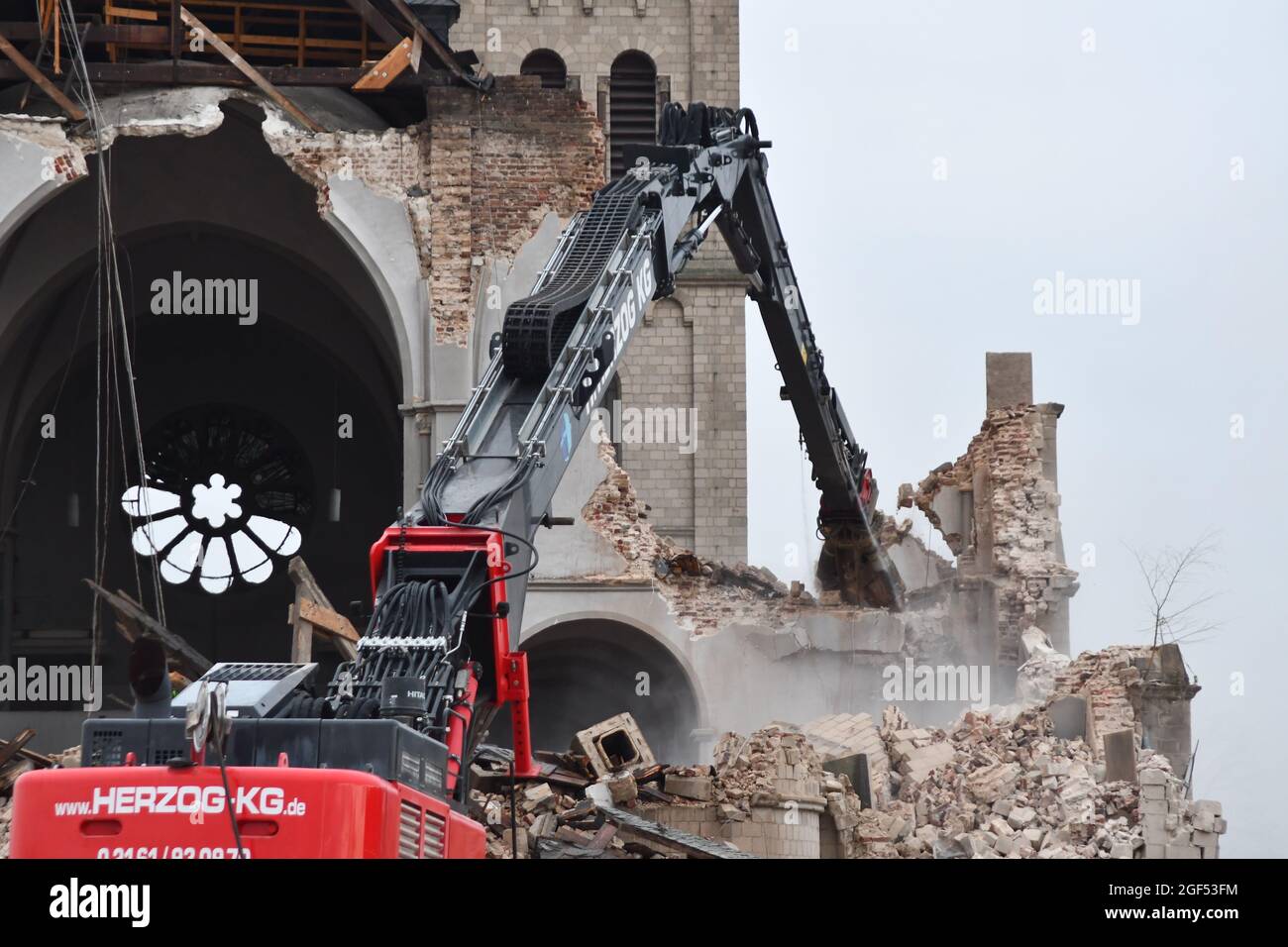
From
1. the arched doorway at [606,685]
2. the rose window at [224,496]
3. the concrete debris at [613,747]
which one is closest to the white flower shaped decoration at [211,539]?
the rose window at [224,496]

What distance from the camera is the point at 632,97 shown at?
3619 centimetres

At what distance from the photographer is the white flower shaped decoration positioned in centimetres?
3028

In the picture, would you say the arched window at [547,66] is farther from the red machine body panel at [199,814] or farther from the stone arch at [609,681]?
the red machine body panel at [199,814]

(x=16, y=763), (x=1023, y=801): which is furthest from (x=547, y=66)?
(x=1023, y=801)

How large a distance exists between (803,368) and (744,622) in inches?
132

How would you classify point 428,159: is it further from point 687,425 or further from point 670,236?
point 687,425

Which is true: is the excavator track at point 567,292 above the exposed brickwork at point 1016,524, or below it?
above

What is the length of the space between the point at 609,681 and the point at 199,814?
15475 mm

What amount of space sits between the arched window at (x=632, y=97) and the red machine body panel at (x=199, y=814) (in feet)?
87.9

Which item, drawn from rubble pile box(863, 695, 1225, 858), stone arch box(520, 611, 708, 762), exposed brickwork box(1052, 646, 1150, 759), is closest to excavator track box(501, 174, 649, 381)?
rubble pile box(863, 695, 1225, 858)

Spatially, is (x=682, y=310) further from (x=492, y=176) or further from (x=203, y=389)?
(x=492, y=176)

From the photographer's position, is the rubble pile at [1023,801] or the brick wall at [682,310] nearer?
the rubble pile at [1023,801]

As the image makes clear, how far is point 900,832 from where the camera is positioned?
1730 cm

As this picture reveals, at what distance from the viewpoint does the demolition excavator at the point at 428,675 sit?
9828 millimetres
